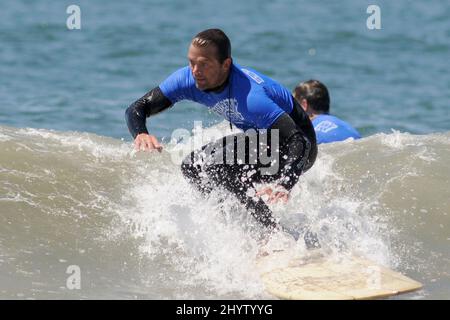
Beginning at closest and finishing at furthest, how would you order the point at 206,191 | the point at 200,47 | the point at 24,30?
the point at 200,47
the point at 206,191
the point at 24,30

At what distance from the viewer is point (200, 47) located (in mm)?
5836

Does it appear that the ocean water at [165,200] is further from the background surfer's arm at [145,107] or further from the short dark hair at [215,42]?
the short dark hair at [215,42]

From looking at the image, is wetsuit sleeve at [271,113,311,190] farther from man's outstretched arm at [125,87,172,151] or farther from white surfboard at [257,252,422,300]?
man's outstretched arm at [125,87,172,151]

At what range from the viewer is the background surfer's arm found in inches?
241

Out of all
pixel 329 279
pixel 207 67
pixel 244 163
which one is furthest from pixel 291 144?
pixel 329 279

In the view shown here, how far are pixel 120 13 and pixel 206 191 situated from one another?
53.9 feet

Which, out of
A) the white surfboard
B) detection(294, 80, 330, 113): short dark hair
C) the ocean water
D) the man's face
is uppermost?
detection(294, 80, 330, 113): short dark hair

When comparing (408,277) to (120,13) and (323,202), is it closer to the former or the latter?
(323,202)

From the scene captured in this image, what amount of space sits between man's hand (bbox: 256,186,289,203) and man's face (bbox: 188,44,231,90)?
0.75 metres

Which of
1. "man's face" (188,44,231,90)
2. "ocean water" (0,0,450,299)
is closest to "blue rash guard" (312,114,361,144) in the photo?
"ocean water" (0,0,450,299)

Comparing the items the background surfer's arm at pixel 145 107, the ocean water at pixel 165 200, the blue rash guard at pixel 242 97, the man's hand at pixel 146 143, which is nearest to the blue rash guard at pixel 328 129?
the ocean water at pixel 165 200

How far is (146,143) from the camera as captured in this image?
583 cm

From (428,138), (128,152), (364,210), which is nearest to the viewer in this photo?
(364,210)

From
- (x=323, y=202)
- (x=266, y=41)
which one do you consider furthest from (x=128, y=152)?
(x=266, y=41)
